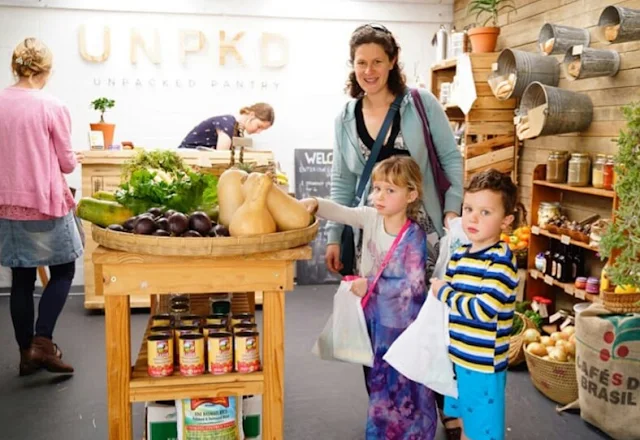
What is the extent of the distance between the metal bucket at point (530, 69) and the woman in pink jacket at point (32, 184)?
2.62 meters

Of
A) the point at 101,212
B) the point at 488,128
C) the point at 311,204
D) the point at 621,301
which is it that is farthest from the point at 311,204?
the point at 488,128

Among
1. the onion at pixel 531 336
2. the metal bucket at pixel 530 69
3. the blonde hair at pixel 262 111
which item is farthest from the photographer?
the blonde hair at pixel 262 111

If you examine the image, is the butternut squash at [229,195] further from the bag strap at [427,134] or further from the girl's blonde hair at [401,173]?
the bag strap at [427,134]

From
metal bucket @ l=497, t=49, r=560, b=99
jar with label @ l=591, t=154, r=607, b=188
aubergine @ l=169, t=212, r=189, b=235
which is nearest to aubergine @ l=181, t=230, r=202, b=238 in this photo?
aubergine @ l=169, t=212, r=189, b=235

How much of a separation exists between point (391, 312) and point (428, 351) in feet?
0.72

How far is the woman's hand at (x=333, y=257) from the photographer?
267 cm

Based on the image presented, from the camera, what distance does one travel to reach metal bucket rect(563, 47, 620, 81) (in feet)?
11.8

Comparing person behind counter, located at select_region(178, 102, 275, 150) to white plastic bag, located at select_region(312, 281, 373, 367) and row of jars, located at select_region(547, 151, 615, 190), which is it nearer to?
row of jars, located at select_region(547, 151, 615, 190)

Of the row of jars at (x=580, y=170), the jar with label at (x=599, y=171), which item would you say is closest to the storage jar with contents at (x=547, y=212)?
the row of jars at (x=580, y=170)

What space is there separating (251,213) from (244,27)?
4339 mm

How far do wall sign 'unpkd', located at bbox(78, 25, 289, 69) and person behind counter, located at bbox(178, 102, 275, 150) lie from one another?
62 cm

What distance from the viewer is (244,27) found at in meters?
5.82

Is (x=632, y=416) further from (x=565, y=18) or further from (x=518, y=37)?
(x=518, y=37)

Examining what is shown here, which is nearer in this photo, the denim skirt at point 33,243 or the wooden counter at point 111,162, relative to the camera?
the denim skirt at point 33,243
